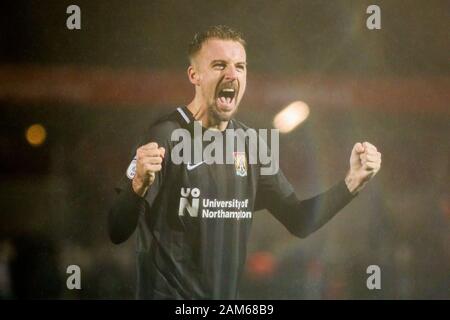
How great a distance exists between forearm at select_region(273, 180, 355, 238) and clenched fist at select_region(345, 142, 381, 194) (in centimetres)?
4

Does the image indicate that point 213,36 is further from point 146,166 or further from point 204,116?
point 146,166

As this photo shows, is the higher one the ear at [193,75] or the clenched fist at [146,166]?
the ear at [193,75]

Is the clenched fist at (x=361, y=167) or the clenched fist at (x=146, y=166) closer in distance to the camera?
the clenched fist at (x=146, y=166)

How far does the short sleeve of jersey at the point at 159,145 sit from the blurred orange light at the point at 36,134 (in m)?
0.40

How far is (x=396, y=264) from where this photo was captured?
311 centimetres

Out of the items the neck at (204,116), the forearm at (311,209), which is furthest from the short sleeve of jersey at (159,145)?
the forearm at (311,209)

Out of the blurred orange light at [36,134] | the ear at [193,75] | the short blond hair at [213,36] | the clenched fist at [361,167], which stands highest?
the short blond hair at [213,36]

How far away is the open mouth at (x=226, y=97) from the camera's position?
121 inches

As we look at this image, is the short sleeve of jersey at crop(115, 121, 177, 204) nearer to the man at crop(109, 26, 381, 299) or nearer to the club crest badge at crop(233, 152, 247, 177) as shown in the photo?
the man at crop(109, 26, 381, 299)

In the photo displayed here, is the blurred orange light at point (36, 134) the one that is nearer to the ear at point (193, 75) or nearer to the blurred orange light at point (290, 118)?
the ear at point (193, 75)

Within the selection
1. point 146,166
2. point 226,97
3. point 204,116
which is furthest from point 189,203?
point 226,97

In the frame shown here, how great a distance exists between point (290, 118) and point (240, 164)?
1.01 ft

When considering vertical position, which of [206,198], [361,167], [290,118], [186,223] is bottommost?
[186,223]

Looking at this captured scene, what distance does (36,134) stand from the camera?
3057 mm
